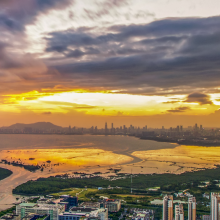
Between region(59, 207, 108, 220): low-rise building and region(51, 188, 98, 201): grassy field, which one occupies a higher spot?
region(59, 207, 108, 220): low-rise building

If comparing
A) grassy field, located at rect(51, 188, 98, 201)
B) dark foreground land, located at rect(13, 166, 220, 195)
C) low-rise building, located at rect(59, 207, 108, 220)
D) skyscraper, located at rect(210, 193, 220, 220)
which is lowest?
grassy field, located at rect(51, 188, 98, 201)

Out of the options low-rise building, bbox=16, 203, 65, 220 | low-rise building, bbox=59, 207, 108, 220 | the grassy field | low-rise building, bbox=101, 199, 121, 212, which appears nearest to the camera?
low-rise building, bbox=59, 207, 108, 220

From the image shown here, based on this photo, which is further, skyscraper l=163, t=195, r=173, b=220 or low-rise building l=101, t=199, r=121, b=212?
low-rise building l=101, t=199, r=121, b=212

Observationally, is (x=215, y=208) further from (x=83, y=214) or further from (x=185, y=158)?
(x=185, y=158)

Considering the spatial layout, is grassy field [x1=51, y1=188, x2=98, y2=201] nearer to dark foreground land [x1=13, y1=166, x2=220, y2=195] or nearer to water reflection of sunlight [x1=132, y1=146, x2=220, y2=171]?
dark foreground land [x1=13, y1=166, x2=220, y2=195]

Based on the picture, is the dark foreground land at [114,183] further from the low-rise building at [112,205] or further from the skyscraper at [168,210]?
the skyscraper at [168,210]

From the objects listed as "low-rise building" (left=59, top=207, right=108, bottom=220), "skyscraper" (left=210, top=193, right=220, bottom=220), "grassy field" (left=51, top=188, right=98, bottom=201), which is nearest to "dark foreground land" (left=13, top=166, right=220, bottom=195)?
"grassy field" (left=51, top=188, right=98, bottom=201)

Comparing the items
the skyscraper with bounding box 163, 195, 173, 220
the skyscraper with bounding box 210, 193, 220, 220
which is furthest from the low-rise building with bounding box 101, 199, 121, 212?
the skyscraper with bounding box 210, 193, 220, 220

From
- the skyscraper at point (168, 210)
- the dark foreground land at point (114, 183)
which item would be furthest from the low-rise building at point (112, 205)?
the dark foreground land at point (114, 183)

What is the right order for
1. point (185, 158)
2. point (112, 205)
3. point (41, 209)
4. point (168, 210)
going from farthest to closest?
point (185, 158), point (112, 205), point (41, 209), point (168, 210)

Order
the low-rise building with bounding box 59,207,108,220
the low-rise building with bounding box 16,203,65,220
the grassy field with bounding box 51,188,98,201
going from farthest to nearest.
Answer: the grassy field with bounding box 51,188,98,201 → the low-rise building with bounding box 16,203,65,220 → the low-rise building with bounding box 59,207,108,220

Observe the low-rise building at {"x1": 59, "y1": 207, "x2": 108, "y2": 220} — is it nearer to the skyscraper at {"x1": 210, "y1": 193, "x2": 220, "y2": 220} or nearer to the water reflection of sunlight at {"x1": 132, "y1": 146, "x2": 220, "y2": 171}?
the skyscraper at {"x1": 210, "y1": 193, "x2": 220, "y2": 220}

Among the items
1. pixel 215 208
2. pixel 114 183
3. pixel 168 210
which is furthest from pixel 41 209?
pixel 114 183
